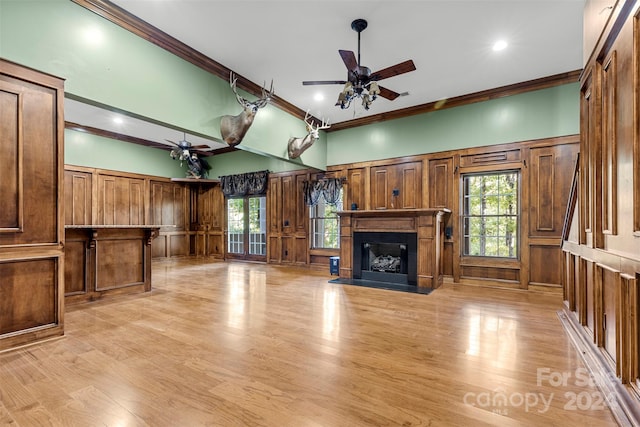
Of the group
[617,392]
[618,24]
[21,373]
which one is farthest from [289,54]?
[617,392]

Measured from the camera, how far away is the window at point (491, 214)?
210 inches

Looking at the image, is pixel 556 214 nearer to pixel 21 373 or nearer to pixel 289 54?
pixel 289 54

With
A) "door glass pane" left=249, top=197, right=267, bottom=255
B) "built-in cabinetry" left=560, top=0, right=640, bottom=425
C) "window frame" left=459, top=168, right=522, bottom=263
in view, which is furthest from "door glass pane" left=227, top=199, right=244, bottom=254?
"built-in cabinetry" left=560, top=0, right=640, bottom=425

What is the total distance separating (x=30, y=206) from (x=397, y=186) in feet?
18.5

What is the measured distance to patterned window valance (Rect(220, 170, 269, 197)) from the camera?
8.41m

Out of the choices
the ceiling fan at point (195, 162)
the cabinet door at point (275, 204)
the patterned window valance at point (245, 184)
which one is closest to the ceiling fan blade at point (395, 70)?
the cabinet door at point (275, 204)

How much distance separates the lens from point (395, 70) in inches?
136

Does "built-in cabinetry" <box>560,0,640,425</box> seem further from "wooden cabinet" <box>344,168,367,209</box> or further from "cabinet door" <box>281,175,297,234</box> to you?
"cabinet door" <box>281,175,297,234</box>

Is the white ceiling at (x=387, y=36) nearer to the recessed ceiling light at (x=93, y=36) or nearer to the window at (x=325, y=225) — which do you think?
the recessed ceiling light at (x=93, y=36)

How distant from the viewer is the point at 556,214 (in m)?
4.92

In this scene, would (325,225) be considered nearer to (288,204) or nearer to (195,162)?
(288,204)

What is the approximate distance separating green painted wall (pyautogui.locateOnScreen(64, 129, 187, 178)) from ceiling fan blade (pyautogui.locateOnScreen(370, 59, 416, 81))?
7.64m

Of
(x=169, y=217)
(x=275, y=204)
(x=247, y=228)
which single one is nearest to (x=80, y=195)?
(x=169, y=217)

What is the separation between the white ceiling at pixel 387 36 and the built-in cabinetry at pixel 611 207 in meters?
0.89
